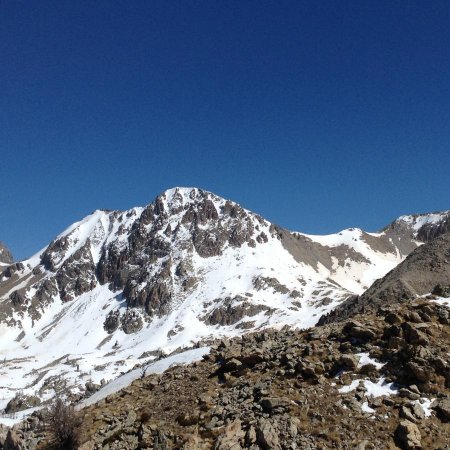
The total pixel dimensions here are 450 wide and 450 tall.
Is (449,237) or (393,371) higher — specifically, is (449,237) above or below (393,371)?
above

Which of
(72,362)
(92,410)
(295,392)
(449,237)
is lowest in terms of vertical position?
(295,392)

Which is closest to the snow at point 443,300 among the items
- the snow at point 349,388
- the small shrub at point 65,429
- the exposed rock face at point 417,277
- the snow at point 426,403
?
the snow at point 426,403

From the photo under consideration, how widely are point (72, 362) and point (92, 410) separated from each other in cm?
18158

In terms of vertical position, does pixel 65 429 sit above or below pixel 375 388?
above

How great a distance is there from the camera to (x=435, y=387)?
18.7m

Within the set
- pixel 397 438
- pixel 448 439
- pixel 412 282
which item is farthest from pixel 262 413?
pixel 412 282

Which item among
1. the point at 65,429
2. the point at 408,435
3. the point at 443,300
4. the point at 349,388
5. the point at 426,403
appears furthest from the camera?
the point at 443,300

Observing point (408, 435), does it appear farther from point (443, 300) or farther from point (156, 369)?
point (156, 369)

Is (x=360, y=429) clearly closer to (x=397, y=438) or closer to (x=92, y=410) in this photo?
(x=397, y=438)

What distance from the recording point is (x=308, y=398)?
1911 cm

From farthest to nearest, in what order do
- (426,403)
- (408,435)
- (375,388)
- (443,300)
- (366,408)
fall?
1. (443,300)
2. (375,388)
3. (366,408)
4. (426,403)
5. (408,435)

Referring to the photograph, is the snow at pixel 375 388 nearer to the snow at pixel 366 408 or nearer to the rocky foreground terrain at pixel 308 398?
the rocky foreground terrain at pixel 308 398

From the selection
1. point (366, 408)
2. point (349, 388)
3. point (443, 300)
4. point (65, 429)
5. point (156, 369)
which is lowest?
point (366, 408)

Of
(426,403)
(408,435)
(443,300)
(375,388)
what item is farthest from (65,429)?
(443,300)
